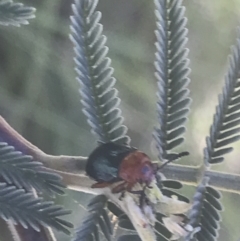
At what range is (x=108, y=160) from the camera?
555 mm

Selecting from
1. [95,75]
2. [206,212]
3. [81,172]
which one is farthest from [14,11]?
[206,212]

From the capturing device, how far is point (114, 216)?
1.96ft

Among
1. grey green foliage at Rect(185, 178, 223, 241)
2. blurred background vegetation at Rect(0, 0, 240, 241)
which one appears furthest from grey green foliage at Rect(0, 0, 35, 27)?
blurred background vegetation at Rect(0, 0, 240, 241)

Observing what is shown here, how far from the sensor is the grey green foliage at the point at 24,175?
0.56 metres

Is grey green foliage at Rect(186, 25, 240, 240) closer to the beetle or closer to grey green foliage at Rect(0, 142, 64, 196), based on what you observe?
the beetle

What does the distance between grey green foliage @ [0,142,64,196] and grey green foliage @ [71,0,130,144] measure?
0.09 meters

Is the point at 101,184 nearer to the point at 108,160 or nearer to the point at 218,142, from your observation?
the point at 108,160

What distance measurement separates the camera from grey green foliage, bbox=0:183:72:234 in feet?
1.79

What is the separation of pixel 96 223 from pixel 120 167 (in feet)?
0.29

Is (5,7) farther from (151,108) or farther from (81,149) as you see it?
(151,108)

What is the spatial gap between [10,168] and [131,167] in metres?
0.16

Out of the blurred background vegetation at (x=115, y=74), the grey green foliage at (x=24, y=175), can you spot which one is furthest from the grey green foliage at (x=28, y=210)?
the blurred background vegetation at (x=115, y=74)

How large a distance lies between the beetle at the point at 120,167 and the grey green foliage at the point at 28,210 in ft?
0.21

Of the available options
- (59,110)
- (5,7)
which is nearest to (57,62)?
(59,110)
